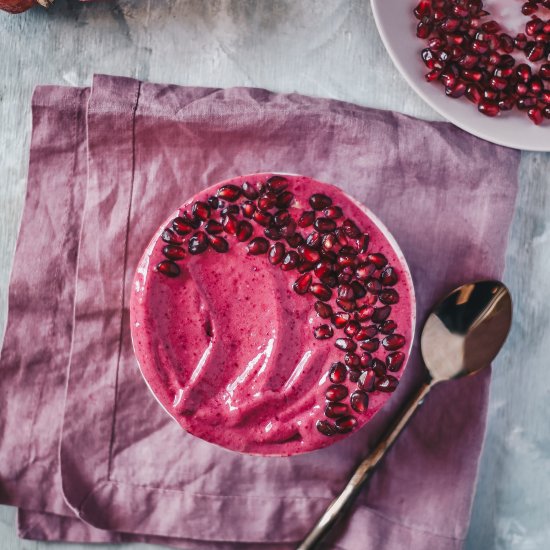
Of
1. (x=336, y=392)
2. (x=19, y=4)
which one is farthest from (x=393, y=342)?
(x=19, y=4)

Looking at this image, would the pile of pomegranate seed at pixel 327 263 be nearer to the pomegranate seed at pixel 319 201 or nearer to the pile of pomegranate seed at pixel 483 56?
the pomegranate seed at pixel 319 201

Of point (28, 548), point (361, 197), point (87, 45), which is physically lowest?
point (28, 548)

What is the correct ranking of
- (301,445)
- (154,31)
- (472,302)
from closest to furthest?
1. (301,445)
2. (472,302)
3. (154,31)

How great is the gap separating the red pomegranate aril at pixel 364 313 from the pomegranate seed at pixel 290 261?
0.45ft

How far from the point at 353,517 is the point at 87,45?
1.11 m

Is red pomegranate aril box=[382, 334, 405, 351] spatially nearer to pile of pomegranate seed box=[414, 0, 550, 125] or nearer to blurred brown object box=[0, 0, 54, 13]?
pile of pomegranate seed box=[414, 0, 550, 125]

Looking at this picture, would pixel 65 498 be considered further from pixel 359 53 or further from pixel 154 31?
pixel 359 53

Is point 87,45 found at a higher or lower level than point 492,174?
higher

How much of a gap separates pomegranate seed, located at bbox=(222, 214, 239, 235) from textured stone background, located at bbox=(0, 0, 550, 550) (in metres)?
0.39

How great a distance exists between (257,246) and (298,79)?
439 millimetres

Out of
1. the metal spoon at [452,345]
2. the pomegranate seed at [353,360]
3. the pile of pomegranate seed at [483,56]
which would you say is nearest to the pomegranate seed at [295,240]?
the pomegranate seed at [353,360]

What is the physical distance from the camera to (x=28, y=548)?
146 cm

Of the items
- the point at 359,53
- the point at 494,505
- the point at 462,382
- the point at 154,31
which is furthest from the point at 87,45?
the point at 494,505

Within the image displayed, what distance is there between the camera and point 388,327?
1.25 m
